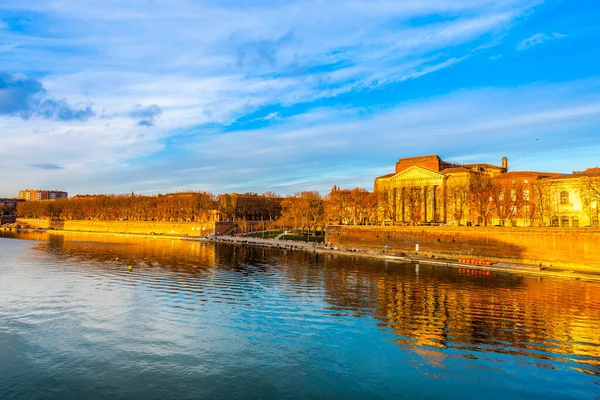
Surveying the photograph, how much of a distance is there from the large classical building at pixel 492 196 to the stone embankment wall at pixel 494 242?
706cm

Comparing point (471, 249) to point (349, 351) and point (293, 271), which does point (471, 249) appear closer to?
point (293, 271)

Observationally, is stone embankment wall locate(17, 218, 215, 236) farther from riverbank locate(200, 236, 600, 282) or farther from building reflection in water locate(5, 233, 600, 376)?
building reflection in water locate(5, 233, 600, 376)

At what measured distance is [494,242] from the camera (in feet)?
200

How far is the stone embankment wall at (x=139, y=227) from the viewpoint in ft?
388

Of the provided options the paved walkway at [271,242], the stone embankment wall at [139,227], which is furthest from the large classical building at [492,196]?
the stone embankment wall at [139,227]

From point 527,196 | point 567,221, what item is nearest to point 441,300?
point 527,196

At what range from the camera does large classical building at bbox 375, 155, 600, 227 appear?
223 feet

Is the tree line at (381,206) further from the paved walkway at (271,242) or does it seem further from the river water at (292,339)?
the river water at (292,339)

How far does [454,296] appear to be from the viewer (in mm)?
35594

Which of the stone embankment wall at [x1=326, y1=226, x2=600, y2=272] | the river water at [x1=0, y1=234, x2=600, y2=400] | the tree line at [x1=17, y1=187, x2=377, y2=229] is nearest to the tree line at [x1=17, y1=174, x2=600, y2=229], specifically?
the tree line at [x1=17, y1=187, x2=377, y2=229]

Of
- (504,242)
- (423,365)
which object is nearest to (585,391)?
(423,365)

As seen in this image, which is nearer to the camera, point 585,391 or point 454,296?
point 585,391

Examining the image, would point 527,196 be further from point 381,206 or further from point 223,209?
point 223,209

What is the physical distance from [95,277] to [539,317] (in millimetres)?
37449
